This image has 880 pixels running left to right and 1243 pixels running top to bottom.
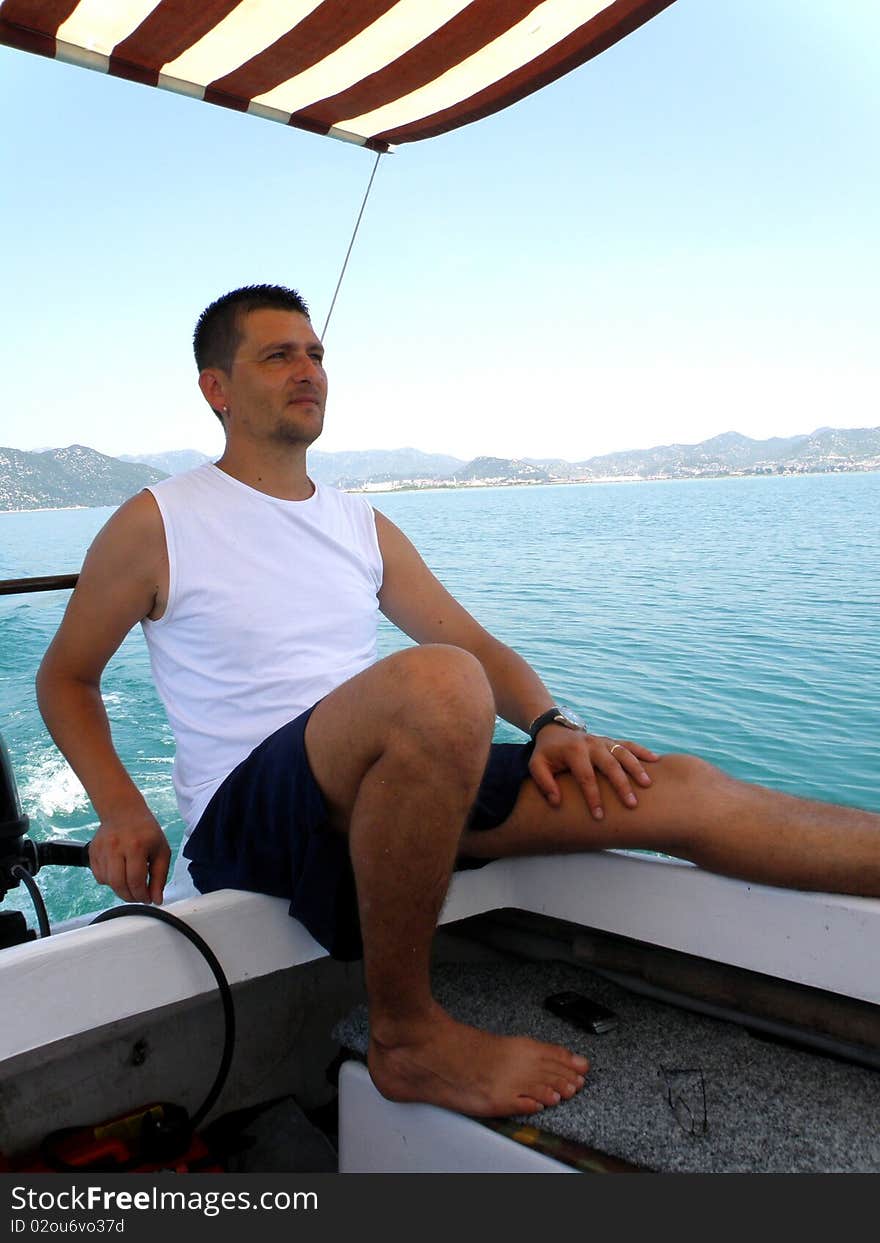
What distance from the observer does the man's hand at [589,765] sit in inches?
42.1

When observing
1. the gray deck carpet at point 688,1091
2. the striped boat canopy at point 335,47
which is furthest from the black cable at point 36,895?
the striped boat canopy at point 335,47

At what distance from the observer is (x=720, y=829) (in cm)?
104

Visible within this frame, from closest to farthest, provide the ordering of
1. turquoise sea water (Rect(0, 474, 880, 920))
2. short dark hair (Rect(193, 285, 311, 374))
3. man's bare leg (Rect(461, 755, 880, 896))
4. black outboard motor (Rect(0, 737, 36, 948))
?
man's bare leg (Rect(461, 755, 880, 896)) → black outboard motor (Rect(0, 737, 36, 948)) → short dark hair (Rect(193, 285, 311, 374)) → turquoise sea water (Rect(0, 474, 880, 920))

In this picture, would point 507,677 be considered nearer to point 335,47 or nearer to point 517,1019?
point 517,1019

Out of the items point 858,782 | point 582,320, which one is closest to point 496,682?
point 858,782

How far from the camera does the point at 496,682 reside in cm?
137

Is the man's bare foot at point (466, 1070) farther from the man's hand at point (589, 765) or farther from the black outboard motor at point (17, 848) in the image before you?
the black outboard motor at point (17, 848)

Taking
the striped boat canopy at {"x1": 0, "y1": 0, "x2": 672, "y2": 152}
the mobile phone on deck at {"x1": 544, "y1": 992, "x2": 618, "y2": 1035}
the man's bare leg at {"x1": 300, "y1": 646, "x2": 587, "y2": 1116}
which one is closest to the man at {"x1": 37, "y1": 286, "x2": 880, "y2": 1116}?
the man's bare leg at {"x1": 300, "y1": 646, "x2": 587, "y2": 1116}

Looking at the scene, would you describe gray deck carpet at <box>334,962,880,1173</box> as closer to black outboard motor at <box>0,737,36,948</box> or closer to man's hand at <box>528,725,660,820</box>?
man's hand at <box>528,725,660,820</box>

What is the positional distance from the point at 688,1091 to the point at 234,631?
2.53 feet

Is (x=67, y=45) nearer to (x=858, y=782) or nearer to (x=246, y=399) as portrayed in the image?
(x=246, y=399)

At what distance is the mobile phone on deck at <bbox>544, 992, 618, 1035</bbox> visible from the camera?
3.66 feet

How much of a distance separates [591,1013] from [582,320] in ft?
184

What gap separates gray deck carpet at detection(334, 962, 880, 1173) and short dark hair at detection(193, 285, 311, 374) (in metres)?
1.03
